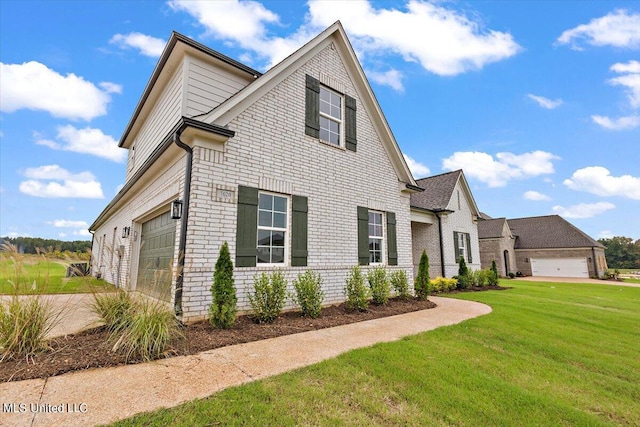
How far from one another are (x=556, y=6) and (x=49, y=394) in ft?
50.2

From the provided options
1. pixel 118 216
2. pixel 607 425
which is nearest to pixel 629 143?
pixel 607 425

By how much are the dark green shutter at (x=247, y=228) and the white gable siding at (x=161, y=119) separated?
2.87 metres

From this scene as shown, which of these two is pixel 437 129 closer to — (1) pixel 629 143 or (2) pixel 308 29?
(1) pixel 629 143

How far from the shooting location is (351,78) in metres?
9.02

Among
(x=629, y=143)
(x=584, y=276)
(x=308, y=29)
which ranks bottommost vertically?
(x=584, y=276)

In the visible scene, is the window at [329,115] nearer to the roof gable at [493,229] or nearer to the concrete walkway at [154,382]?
the concrete walkway at [154,382]

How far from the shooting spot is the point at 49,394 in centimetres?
273

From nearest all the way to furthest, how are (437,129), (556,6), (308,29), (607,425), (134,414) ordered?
(134,414) < (607,425) < (556,6) < (308,29) < (437,129)

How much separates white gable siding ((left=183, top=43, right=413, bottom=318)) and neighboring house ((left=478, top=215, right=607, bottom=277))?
761 inches

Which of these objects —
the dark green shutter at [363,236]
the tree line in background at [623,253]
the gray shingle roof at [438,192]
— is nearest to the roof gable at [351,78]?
the dark green shutter at [363,236]

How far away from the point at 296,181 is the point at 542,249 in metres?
30.5

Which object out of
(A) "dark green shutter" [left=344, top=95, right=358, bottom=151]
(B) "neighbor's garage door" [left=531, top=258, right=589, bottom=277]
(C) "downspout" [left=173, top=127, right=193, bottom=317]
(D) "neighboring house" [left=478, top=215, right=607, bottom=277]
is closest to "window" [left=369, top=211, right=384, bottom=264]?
(A) "dark green shutter" [left=344, top=95, right=358, bottom=151]

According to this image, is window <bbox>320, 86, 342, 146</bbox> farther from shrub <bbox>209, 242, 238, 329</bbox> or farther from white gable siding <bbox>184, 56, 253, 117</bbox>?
shrub <bbox>209, 242, 238, 329</bbox>

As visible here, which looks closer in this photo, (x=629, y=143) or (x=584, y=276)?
(x=629, y=143)
